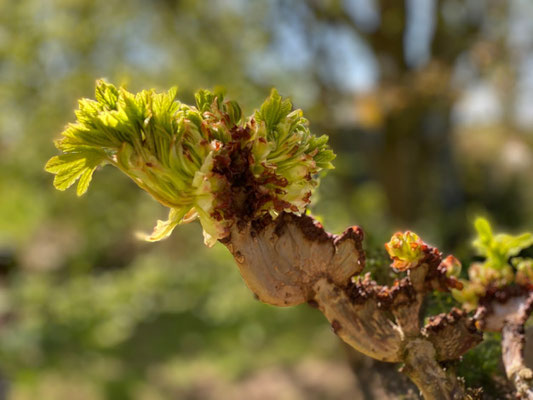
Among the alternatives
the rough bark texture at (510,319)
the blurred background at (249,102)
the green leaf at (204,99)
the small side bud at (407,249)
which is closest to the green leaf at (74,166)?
the green leaf at (204,99)

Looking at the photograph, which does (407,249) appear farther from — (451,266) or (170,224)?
(170,224)

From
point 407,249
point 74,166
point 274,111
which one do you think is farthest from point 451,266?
point 74,166

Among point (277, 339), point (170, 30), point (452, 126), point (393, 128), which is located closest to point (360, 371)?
point (277, 339)

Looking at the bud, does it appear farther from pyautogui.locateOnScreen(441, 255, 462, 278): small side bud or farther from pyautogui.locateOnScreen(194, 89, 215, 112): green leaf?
pyautogui.locateOnScreen(441, 255, 462, 278): small side bud

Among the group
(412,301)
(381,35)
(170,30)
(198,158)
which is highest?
(170,30)

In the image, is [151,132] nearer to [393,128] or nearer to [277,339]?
[277,339]

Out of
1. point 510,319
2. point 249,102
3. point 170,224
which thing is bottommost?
point 510,319

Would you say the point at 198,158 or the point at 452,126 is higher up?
the point at 452,126
